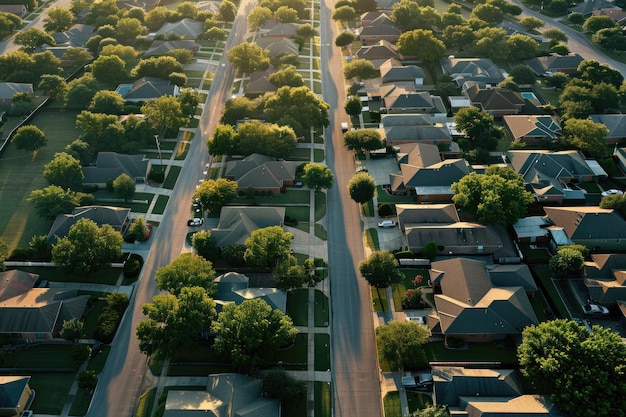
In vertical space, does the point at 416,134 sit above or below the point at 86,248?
above

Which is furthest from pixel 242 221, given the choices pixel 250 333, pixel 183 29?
pixel 183 29

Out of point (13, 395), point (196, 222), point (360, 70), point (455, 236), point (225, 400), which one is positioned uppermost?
point (360, 70)

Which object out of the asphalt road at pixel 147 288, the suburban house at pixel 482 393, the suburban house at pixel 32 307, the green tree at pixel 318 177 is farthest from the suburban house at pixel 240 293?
the green tree at pixel 318 177

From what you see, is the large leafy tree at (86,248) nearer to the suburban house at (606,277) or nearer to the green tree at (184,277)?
the green tree at (184,277)

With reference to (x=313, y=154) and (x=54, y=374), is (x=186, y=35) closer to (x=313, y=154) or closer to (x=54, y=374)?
(x=313, y=154)

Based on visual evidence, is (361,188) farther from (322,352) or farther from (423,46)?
(423,46)

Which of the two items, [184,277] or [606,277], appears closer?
[184,277]

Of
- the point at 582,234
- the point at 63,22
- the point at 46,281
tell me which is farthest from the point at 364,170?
the point at 63,22
